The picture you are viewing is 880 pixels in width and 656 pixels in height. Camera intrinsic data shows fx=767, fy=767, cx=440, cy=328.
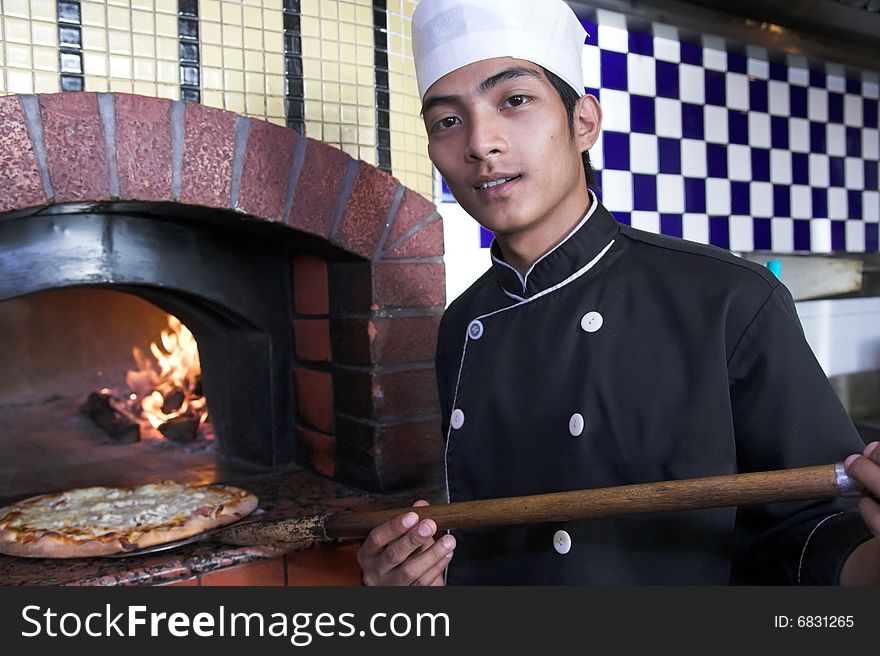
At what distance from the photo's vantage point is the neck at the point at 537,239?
1.33 m

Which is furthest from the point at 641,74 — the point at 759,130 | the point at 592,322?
the point at 592,322

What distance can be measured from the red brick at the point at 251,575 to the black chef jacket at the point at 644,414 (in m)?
0.41

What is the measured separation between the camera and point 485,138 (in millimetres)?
1231

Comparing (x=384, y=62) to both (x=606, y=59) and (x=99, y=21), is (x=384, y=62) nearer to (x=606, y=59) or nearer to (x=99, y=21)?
(x=99, y=21)

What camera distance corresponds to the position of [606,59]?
2406mm

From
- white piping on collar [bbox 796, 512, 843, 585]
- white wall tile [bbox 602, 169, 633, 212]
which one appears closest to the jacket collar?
white piping on collar [bbox 796, 512, 843, 585]

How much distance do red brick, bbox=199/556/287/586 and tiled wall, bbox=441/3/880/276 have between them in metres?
0.99

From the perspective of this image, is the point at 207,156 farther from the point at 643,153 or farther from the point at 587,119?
the point at 643,153

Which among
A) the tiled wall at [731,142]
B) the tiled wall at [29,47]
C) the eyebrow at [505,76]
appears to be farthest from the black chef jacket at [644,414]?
the tiled wall at [29,47]

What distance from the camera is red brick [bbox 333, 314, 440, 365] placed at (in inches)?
75.0

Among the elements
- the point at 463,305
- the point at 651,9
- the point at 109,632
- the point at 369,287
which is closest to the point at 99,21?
the point at 369,287

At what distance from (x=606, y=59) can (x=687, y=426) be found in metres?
1.61

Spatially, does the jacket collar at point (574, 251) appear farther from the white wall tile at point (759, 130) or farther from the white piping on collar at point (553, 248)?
the white wall tile at point (759, 130)

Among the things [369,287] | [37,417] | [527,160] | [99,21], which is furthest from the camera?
[37,417]
